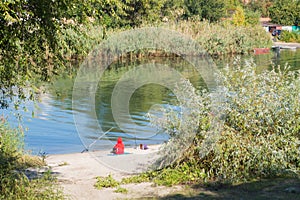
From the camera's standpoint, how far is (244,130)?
428 inches

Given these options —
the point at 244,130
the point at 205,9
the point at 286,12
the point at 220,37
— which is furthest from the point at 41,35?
the point at 286,12

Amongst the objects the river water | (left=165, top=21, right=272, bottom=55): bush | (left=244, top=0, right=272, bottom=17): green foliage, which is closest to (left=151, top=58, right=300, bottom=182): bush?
the river water

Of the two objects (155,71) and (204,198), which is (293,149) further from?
(155,71)

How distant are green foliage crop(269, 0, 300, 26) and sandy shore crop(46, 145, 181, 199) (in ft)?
268

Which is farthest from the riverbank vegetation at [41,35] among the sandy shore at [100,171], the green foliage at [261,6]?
the green foliage at [261,6]

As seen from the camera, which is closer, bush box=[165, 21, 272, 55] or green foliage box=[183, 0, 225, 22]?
bush box=[165, 21, 272, 55]

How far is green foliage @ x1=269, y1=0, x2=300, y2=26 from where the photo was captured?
302 feet

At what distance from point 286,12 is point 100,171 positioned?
8787cm

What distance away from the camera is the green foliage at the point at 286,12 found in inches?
3623

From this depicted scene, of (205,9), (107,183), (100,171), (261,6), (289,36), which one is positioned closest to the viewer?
(107,183)

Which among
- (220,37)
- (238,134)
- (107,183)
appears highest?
(220,37)

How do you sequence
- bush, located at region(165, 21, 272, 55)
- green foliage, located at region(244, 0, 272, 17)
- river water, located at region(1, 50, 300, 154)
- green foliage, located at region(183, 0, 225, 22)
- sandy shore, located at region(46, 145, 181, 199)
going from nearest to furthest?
1. sandy shore, located at region(46, 145, 181, 199)
2. river water, located at region(1, 50, 300, 154)
3. bush, located at region(165, 21, 272, 55)
4. green foliage, located at region(183, 0, 225, 22)
5. green foliage, located at region(244, 0, 272, 17)

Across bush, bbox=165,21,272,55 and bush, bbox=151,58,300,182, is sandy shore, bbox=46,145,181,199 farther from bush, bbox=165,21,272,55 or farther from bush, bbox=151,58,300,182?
bush, bbox=165,21,272,55

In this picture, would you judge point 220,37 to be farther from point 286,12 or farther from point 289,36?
point 286,12
